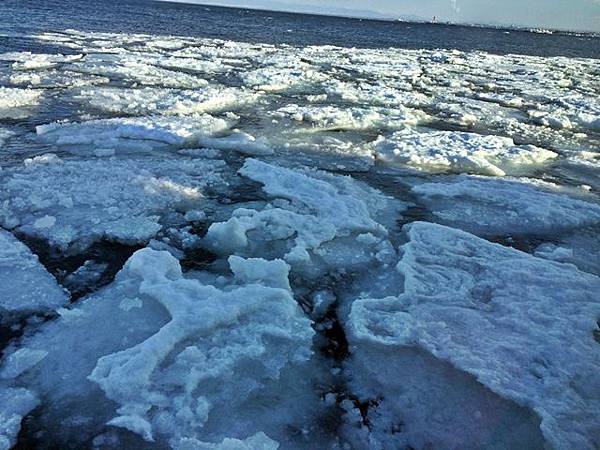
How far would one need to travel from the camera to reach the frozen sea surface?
293 cm

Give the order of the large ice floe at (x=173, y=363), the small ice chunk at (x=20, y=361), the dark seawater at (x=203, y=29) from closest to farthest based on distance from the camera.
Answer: the large ice floe at (x=173, y=363) → the small ice chunk at (x=20, y=361) → the dark seawater at (x=203, y=29)

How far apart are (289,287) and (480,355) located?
163 centimetres

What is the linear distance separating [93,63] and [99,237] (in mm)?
13420

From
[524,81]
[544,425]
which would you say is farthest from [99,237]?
[524,81]

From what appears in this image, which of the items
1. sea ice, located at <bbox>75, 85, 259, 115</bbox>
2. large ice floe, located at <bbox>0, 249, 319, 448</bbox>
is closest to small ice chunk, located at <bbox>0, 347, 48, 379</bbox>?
large ice floe, located at <bbox>0, 249, 319, 448</bbox>

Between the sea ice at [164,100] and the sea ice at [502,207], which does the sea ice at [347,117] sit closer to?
the sea ice at [164,100]

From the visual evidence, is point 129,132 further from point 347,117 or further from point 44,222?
point 347,117

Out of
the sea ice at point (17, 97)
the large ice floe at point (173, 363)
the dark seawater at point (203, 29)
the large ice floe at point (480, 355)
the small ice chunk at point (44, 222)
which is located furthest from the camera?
the dark seawater at point (203, 29)

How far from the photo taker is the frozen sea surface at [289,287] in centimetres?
293

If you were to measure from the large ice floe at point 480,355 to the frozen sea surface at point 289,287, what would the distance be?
0.05 feet

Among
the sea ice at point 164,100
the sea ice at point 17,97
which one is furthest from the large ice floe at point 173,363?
the sea ice at point 17,97

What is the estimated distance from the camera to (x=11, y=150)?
7340 mm

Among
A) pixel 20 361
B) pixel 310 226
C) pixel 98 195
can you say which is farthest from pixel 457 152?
pixel 20 361

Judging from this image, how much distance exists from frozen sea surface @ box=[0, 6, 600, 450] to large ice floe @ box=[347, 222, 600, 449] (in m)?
0.02
